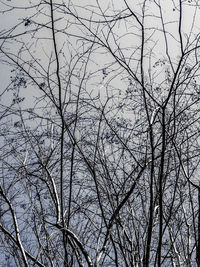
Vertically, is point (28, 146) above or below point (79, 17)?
below

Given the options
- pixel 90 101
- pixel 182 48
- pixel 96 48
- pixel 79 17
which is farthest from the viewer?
pixel 90 101

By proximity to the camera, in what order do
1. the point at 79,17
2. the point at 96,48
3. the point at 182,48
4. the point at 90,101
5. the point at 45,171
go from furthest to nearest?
the point at 45,171 → the point at 90,101 → the point at 96,48 → the point at 79,17 → the point at 182,48

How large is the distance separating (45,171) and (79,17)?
5.18 feet

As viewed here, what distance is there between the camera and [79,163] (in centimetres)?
366

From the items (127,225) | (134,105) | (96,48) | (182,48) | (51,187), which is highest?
(96,48)

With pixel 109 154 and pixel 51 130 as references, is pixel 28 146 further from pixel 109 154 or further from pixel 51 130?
pixel 109 154

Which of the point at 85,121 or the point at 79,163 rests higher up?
the point at 85,121

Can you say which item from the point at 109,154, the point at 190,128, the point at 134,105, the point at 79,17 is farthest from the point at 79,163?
the point at 79,17

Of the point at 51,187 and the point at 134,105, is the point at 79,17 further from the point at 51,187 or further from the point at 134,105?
the point at 51,187

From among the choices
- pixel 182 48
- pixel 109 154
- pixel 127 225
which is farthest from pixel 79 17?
pixel 127 225

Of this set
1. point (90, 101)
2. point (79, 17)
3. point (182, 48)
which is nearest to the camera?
point (182, 48)

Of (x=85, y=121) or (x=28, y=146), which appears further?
(x=28, y=146)

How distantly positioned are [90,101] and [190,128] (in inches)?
37.6

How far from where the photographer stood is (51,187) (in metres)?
3.74
